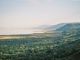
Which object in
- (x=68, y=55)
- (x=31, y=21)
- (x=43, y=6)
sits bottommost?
(x=68, y=55)

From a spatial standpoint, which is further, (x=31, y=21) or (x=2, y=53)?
(x=31, y=21)

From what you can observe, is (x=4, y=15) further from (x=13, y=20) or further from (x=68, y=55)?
(x=68, y=55)

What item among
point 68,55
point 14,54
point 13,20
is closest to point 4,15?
point 13,20

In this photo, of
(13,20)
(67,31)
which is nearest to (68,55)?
(67,31)

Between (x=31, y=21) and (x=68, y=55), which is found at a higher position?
(x=31, y=21)

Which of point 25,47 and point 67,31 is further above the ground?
point 67,31

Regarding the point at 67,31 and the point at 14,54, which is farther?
the point at 67,31

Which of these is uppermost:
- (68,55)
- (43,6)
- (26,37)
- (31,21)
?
(43,6)

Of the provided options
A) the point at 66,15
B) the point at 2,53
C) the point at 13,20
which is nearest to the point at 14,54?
the point at 2,53

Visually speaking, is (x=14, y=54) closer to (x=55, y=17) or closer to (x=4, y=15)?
(x=4, y=15)
